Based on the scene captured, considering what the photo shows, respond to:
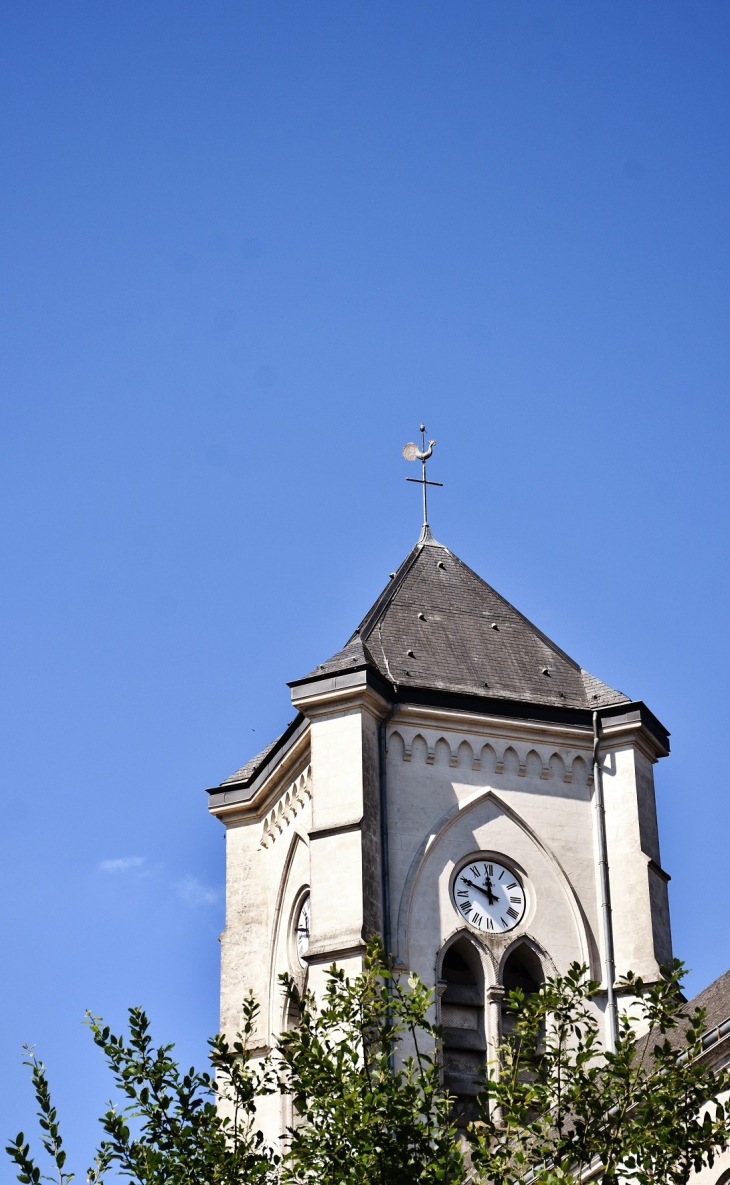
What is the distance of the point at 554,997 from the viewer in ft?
50.7

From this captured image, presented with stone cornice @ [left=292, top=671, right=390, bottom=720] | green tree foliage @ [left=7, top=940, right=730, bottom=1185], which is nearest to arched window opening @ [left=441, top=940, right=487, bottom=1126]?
stone cornice @ [left=292, top=671, right=390, bottom=720]

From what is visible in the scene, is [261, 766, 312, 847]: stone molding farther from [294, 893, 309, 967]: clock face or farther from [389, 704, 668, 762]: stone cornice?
[389, 704, 668, 762]: stone cornice

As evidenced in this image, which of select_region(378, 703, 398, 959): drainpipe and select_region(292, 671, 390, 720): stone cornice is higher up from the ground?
select_region(292, 671, 390, 720): stone cornice

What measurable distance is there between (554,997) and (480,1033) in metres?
11.4

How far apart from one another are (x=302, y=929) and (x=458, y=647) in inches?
183

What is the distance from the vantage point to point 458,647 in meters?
29.8

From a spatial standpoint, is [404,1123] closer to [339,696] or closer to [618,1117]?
[618,1117]

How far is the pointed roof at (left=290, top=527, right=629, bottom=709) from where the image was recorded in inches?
1133

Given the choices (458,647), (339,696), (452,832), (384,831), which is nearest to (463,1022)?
(452,832)

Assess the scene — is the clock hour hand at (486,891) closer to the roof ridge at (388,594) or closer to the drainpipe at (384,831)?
the drainpipe at (384,831)

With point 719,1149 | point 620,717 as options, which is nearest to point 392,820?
point 620,717

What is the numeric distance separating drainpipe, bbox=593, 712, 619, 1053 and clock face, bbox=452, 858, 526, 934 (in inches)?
44.9

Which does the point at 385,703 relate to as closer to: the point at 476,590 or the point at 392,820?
the point at 392,820

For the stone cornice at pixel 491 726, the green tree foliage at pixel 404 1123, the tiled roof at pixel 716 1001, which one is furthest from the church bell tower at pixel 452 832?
the green tree foliage at pixel 404 1123
